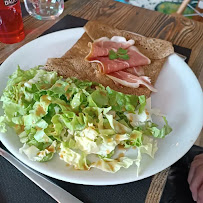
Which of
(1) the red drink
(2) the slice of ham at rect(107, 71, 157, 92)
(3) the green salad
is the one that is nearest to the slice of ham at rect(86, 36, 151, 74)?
(2) the slice of ham at rect(107, 71, 157, 92)

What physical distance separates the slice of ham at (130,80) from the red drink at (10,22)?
546 millimetres

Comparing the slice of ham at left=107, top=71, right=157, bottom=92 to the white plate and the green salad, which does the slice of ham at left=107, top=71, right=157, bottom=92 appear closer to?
the white plate

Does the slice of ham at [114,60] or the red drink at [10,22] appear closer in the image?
the slice of ham at [114,60]

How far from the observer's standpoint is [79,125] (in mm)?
792

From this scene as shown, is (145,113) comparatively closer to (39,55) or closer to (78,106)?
(78,106)

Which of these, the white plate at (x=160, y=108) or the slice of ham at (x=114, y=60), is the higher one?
the slice of ham at (x=114, y=60)

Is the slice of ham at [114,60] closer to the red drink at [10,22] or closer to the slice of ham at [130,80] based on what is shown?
the slice of ham at [130,80]

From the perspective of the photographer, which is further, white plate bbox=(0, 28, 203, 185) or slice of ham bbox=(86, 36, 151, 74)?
slice of ham bbox=(86, 36, 151, 74)

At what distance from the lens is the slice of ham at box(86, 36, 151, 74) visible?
3.60 ft

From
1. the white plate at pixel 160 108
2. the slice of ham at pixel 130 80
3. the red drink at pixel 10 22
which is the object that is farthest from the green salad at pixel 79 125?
the red drink at pixel 10 22

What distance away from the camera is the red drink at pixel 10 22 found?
1.23 metres

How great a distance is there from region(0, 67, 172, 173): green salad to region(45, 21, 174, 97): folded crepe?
18 cm

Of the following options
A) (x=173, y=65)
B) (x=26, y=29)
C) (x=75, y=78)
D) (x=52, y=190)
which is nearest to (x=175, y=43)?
(x=173, y=65)

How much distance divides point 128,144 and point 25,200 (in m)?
0.33
